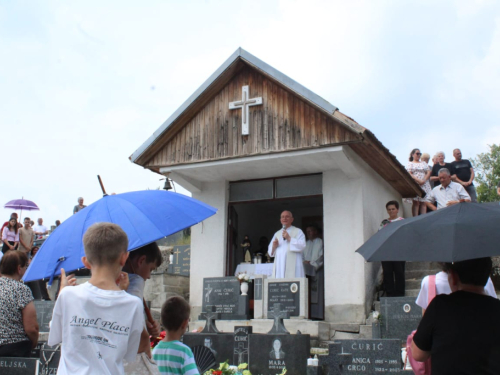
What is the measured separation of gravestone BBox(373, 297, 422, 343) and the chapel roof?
3.09 meters

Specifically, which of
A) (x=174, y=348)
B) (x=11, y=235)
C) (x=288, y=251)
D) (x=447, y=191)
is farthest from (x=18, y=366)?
(x=11, y=235)

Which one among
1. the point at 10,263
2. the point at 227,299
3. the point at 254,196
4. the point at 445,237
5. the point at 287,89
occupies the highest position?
the point at 287,89

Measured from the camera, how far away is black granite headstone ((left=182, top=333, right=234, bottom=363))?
29.4ft

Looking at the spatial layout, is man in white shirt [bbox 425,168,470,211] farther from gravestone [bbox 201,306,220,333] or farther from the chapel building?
gravestone [bbox 201,306,220,333]

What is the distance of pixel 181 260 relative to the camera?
1571 cm

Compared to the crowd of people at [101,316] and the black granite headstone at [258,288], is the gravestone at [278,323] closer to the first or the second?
the black granite headstone at [258,288]

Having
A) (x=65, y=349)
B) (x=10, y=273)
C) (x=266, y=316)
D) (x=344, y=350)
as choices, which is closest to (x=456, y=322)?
(x=65, y=349)

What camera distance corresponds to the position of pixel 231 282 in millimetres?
10695

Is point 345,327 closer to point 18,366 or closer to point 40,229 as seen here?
point 18,366

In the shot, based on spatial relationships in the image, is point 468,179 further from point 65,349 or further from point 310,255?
point 65,349

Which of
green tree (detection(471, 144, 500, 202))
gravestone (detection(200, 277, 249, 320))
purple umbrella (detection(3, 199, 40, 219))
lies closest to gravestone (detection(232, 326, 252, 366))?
gravestone (detection(200, 277, 249, 320))

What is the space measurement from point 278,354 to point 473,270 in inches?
208

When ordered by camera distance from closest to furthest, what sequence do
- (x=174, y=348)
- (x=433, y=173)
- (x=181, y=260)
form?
(x=174, y=348), (x=433, y=173), (x=181, y=260)

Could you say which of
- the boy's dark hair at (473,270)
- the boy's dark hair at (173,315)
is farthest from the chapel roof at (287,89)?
the boy's dark hair at (473,270)
